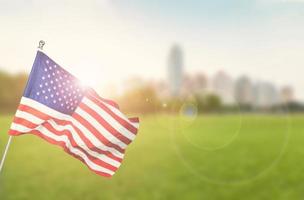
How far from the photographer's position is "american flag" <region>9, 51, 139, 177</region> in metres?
5.71

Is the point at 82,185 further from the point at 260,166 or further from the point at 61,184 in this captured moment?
the point at 260,166

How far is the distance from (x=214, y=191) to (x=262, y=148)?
47.1 ft

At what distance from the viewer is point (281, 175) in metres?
18.0

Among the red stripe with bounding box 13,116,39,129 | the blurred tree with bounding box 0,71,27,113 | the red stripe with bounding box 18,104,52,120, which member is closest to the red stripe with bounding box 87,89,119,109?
the red stripe with bounding box 18,104,52,120

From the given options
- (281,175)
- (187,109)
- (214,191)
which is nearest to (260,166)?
(281,175)

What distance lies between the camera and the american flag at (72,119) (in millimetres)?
5707

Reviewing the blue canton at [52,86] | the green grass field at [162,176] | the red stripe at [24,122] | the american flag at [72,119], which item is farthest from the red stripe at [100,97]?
the green grass field at [162,176]

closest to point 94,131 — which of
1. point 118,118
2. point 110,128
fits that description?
point 110,128

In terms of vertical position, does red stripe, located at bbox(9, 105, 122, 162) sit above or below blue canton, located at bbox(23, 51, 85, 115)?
below

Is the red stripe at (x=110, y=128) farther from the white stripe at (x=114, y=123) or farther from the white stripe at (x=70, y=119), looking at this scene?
the white stripe at (x=70, y=119)

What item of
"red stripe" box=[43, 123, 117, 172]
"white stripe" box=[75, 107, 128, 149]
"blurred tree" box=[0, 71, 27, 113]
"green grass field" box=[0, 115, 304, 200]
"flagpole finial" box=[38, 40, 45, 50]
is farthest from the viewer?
"blurred tree" box=[0, 71, 27, 113]

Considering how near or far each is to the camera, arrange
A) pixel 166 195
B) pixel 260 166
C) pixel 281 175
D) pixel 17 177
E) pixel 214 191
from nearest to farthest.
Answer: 1. pixel 166 195
2. pixel 214 191
3. pixel 17 177
4. pixel 281 175
5. pixel 260 166

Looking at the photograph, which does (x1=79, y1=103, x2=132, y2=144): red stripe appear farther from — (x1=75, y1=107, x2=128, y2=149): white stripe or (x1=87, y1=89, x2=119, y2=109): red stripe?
(x1=87, y1=89, x2=119, y2=109): red stripe

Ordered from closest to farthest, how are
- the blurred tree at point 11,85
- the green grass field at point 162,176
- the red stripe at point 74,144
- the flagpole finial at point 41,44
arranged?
the flagpole finial at point 41,44 < the red stripe at point 74,144 < the green grass field at point 162,176 < the blurred tree at point 11,85
